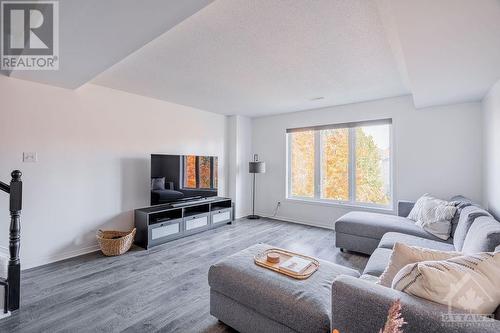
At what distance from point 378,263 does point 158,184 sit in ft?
10.4

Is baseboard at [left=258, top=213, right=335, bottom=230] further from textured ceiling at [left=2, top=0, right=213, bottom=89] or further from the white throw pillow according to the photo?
textured ceiling at [left=2, top=0, right=213, bottom=89]

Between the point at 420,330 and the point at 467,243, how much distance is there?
4.59 feet

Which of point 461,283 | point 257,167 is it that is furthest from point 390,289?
point 257,167

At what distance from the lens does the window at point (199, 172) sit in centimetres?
411

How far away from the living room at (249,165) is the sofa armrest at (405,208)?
0.04 m

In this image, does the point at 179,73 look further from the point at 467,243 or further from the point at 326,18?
the point at 467,243

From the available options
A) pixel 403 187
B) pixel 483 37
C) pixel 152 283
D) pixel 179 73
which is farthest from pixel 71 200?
pixel 403 187

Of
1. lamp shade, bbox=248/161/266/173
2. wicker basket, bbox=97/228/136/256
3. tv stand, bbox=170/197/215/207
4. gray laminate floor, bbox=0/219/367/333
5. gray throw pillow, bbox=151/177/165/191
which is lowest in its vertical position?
gray laminate floor, bbox=0/219/367/333

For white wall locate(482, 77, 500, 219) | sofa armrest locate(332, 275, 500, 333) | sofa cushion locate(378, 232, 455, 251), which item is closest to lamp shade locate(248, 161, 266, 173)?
sofa cushion locate(378, 232, 455, 251)

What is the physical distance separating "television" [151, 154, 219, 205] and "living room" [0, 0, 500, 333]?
A: 3 centimetres

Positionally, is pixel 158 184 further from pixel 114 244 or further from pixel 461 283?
pixel 461 283

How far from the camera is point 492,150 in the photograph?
2.71 metres

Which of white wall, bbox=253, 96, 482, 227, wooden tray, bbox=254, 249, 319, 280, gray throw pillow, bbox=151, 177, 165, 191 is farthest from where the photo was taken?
gray throw pillow, bbox=151, 177, 165, 191

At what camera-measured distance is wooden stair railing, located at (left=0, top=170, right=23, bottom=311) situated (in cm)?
195
